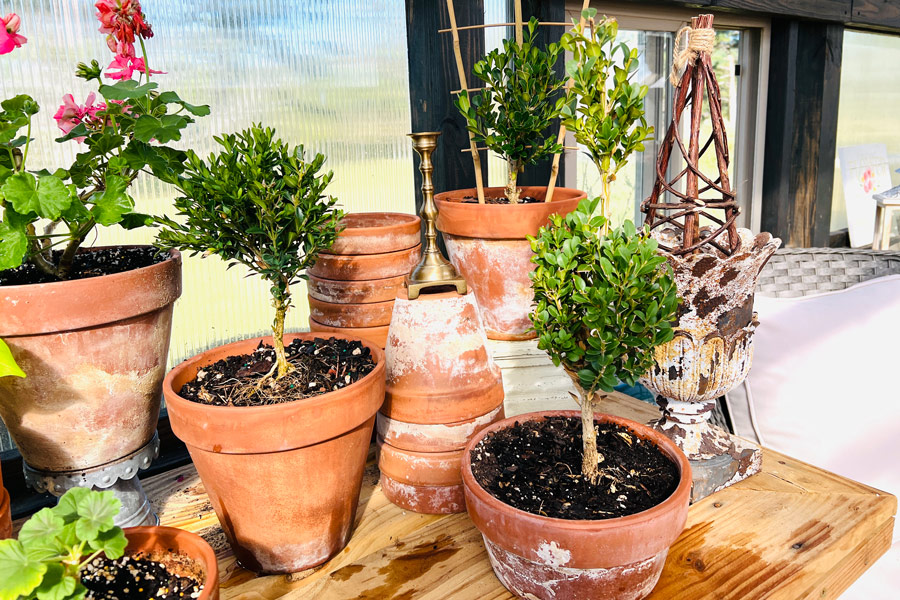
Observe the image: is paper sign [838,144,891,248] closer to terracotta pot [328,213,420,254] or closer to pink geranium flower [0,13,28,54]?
terracotta pot [328,213,420,254]

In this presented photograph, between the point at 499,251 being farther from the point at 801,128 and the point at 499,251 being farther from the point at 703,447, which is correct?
the point at 801,128

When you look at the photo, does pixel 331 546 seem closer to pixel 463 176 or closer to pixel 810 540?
pixel 810 540

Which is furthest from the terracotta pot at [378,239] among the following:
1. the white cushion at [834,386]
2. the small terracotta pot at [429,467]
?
the white cushion at [834,386]

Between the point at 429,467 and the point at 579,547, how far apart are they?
1.10 feet

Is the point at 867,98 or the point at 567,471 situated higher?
the point at 867,98

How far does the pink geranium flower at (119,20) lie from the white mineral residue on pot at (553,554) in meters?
0.82

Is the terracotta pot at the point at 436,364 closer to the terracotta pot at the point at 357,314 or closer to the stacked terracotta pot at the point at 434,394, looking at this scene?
the stacked terracotta pot at the point at 434,394

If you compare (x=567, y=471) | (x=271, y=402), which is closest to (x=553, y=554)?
(x=567, y=471)

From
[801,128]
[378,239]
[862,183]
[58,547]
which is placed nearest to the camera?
[58,547]

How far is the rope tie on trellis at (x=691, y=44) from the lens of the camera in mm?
918

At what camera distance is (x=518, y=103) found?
1211 millimetres

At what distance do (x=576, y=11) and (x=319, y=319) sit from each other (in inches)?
46.9

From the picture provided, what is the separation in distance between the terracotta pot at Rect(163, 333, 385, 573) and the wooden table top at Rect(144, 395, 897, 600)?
0.03 metres

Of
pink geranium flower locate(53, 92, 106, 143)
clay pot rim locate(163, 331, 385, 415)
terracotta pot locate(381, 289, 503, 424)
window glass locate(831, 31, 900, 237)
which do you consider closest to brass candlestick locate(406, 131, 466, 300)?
terracotta pot locate(381, 289, 503, 424)
